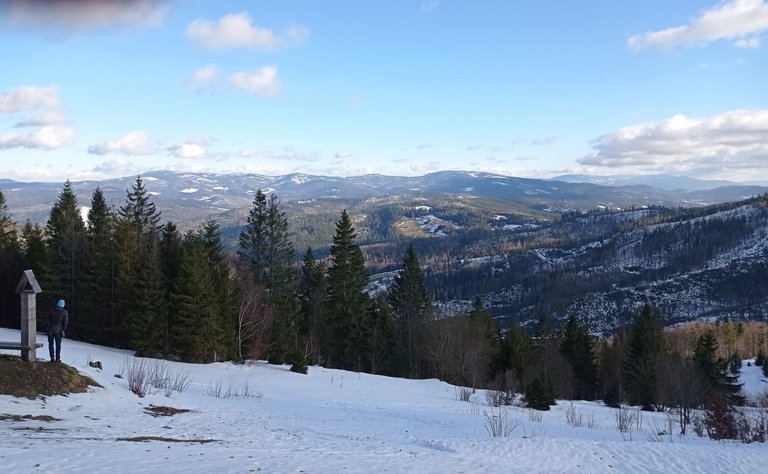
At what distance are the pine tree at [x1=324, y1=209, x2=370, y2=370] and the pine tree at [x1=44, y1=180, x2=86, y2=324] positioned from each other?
20.7 meters

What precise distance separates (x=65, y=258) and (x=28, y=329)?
29.0 m

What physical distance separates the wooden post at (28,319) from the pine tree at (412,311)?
114 ft

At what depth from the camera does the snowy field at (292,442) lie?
373 inches

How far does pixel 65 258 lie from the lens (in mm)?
41281

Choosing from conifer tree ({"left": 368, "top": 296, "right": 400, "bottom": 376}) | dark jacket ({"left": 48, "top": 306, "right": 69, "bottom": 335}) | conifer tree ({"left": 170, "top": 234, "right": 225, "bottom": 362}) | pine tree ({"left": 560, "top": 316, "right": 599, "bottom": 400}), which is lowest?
pine tree ({"left": 560, "top": 316, "right": 599, "bottom": 400})

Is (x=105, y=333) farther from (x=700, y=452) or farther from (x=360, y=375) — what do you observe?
(x=700, y=452)

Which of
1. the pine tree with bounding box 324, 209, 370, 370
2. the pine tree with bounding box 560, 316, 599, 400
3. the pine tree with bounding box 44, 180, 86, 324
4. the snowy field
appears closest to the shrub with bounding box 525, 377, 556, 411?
the snowy field

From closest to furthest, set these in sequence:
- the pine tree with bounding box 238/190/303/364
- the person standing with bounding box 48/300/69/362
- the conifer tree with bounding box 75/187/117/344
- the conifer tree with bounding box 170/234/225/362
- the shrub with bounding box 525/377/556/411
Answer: the person standing with bounding box 48/300/69/362, the shrub with bounding box 525/377/556/411, the conifer tree with bounding box 170/234/225/362, the conifer tree with bounding box 75/187/117/344, the pine tree with bounding box 238/190/303/364

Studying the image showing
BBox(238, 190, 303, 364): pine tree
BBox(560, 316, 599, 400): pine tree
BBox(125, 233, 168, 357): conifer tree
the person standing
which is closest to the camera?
the person standing

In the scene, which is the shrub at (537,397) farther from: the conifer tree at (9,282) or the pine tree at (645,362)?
the conifer tree at (9,282)

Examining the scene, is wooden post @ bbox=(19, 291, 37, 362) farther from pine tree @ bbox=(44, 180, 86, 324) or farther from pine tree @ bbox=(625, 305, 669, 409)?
pine tree @ bbox=(625, 305, 669, 409)

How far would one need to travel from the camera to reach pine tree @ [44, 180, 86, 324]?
1588 inches

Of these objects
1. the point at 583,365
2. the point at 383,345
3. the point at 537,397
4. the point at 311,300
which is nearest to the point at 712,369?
the point at 583,365

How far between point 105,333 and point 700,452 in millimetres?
38785
